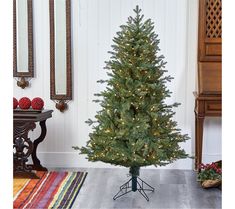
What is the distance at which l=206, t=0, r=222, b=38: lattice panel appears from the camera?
4.30 m

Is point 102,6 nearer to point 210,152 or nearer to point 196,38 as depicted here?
point 196,38

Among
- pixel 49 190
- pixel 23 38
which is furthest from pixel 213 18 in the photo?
pixel 49 190

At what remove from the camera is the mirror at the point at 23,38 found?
15.7ft

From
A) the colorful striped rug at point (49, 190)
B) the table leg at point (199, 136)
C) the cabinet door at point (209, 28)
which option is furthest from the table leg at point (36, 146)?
the cabinet door at point (209, 28)

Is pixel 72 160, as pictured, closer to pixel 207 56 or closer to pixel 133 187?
pixel 133 187

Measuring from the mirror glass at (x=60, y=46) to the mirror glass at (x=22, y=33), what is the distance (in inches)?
13.2

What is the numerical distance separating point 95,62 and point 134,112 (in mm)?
1476

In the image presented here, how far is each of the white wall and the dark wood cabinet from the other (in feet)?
1.24

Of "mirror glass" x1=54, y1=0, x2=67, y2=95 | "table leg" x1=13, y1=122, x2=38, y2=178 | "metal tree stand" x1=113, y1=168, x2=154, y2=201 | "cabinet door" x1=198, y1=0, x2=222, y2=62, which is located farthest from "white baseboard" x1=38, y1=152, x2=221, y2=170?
"cabinet door" x1=198, y1=0, x2=222, y2=62

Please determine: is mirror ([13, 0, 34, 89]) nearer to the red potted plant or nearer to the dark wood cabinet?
the dark wood cabinet

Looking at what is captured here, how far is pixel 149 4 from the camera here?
469 centimetres
